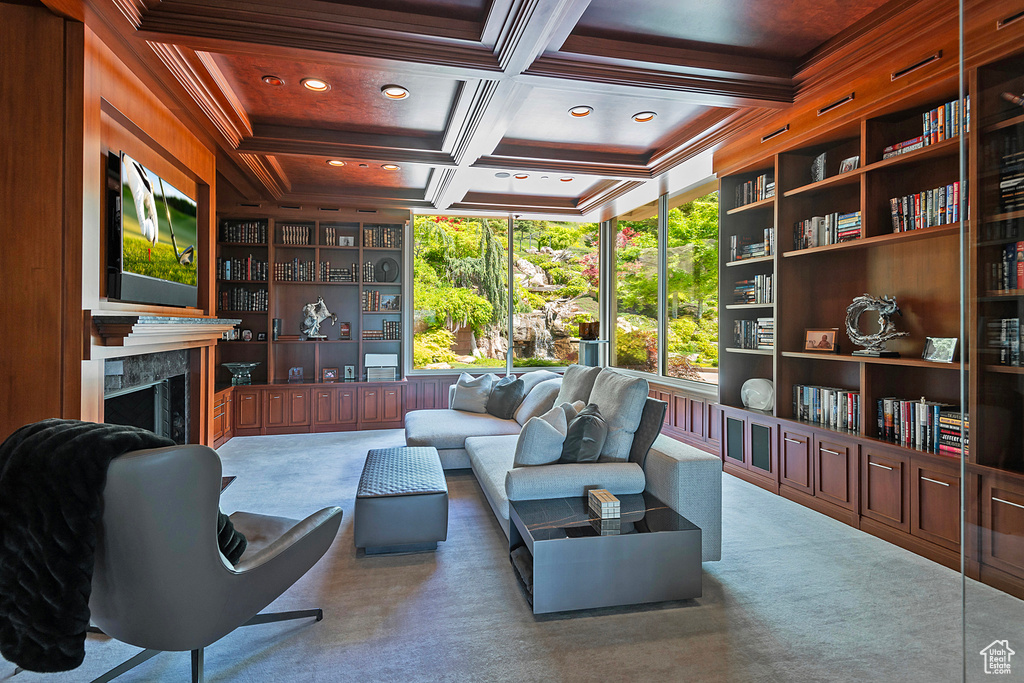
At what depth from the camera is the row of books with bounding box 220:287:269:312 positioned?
657 cm

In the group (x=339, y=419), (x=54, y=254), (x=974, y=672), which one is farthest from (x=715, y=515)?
(x=339, y=419)

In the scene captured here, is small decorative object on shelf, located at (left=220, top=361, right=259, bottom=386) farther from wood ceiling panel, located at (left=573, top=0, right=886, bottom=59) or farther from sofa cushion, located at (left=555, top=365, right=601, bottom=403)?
wood ceiling panel, located at (left=573, top=0, right=886, bottom=59)

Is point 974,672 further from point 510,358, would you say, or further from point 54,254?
point 510,358

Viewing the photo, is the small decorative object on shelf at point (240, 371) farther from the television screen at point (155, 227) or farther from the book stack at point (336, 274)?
the television screen at point (155, 227)

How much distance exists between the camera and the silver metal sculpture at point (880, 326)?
3.42 m

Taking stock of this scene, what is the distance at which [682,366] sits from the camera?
5.91m

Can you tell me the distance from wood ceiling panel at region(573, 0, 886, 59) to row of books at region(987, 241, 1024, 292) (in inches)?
90.1

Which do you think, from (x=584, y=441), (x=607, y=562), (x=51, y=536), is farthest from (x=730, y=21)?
(x=51, y=536)

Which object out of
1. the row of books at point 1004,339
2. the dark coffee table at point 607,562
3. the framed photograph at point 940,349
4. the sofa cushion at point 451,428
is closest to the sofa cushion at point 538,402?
the sofa cushion at point 451,428

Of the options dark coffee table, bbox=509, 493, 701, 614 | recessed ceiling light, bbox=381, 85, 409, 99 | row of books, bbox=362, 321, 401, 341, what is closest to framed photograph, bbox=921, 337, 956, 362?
dark coffee table, bbox=509, 493, 701, 614

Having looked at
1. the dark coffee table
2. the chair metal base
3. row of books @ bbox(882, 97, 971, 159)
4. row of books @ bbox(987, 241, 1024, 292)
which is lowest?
the chair metal base

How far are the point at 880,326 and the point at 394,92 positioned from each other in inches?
142

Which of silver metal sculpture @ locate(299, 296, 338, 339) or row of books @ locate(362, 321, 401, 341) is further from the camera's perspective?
row of books @ locate(362, 321, 401, 341)

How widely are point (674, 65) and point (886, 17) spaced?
1055mm
